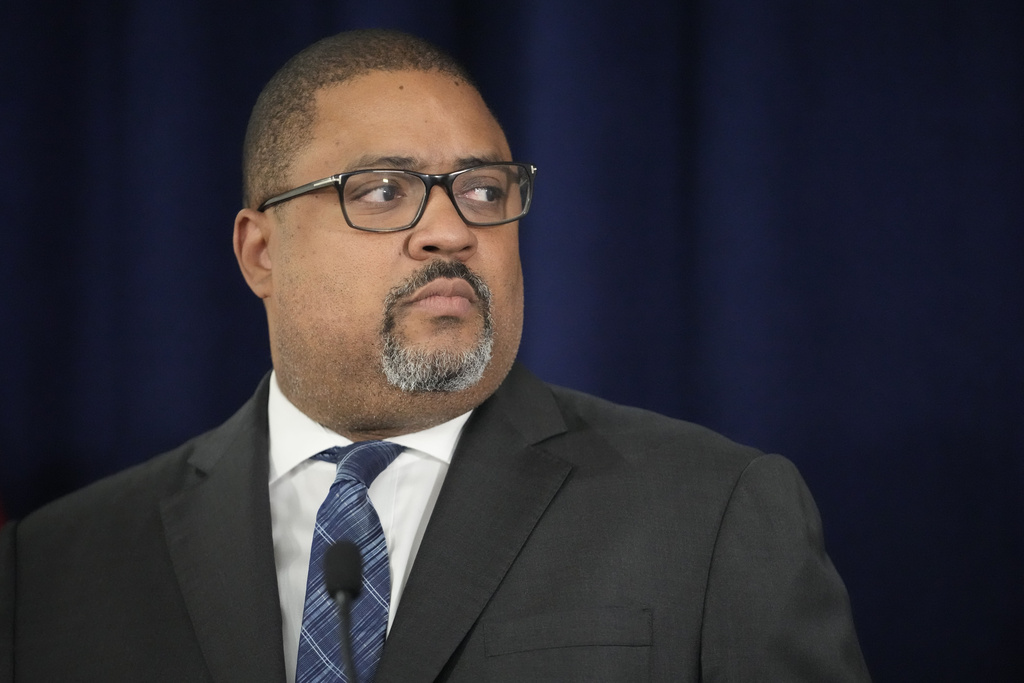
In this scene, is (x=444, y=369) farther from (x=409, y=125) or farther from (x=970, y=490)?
(x=970, y=490)

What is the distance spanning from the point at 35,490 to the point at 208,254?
0.52 meters

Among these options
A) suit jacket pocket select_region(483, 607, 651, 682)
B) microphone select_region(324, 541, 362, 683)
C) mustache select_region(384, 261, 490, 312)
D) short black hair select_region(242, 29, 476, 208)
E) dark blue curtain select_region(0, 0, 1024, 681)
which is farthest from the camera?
dark blue curtain select_region(0, 0, 1024, 681)

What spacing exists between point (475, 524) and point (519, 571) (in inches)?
3.1

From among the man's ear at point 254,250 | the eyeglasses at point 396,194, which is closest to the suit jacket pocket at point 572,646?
the eyeglasses at point 396,194

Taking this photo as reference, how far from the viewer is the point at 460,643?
1.22m

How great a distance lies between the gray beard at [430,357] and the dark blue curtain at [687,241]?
1.81ft

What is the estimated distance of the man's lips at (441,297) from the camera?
1329mm

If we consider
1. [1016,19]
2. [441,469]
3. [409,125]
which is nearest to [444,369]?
[441,469]

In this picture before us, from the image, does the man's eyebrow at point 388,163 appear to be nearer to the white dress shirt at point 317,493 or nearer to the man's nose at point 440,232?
the man's nose at point 440,232

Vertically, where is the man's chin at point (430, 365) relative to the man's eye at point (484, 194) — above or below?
below

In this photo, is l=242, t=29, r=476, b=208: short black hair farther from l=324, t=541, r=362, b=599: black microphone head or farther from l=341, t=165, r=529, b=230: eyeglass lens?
l=324, t=541, r=362, b=599: black microphone head

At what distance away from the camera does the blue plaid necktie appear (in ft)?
4.09

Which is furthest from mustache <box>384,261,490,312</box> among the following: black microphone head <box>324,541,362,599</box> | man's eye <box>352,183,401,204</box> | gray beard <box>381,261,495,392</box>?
black microphone head <box>324,541,362,599</box>

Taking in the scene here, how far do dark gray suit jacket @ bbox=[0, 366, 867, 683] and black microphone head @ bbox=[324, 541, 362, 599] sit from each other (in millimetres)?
283
